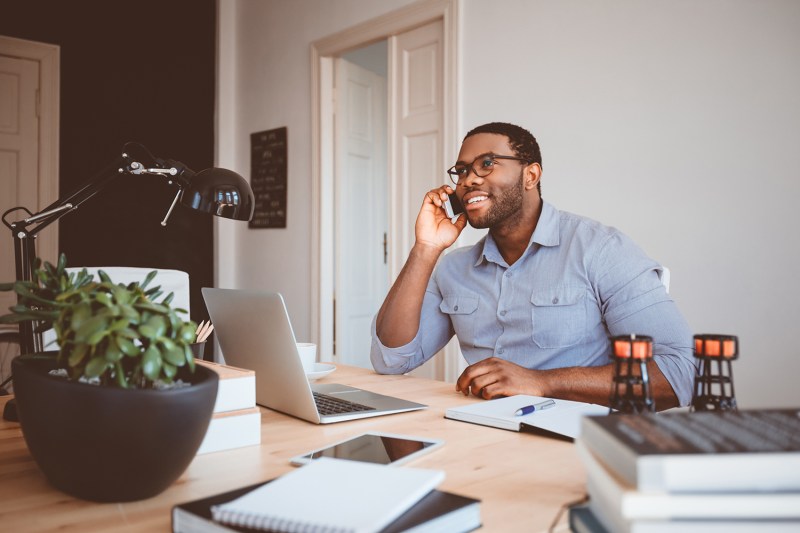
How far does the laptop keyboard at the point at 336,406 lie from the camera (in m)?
1.13

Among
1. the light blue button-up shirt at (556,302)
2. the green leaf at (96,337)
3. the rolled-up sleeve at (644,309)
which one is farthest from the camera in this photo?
the light blue button-up shirt at (556,302)

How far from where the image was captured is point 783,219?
2115 millimetres

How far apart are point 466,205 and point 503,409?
36.1 inches

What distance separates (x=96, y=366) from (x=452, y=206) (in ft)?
5.06

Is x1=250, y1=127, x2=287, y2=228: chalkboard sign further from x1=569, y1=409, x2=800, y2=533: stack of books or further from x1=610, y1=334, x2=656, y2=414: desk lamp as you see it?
x1=569, y1=409, x2=800, y2=533: stack of books

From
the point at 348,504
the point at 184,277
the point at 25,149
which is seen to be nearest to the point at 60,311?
the point at 348,504

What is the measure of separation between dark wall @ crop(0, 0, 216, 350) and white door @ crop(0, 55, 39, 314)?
164mm

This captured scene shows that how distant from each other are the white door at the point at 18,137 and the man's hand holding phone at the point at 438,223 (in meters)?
3.00

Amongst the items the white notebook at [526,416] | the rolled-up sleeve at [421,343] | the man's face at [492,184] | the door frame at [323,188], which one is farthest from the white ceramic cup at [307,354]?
the door frame at [323,188]

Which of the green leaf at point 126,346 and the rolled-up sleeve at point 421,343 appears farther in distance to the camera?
the rolled-up sleeve at point 421,343

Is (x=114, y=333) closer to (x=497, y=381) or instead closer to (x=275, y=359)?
(x=275, y=359)

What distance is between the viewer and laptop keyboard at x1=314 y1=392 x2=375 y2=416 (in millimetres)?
A: 1134

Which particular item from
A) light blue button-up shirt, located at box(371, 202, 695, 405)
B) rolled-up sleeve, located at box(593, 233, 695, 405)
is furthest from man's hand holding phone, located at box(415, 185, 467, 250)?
rolled-up sleeve, located at box(593, 233, 695, 405)

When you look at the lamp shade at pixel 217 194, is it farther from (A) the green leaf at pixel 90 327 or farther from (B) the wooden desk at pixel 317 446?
(A) the green leaf at pixel 90 327
